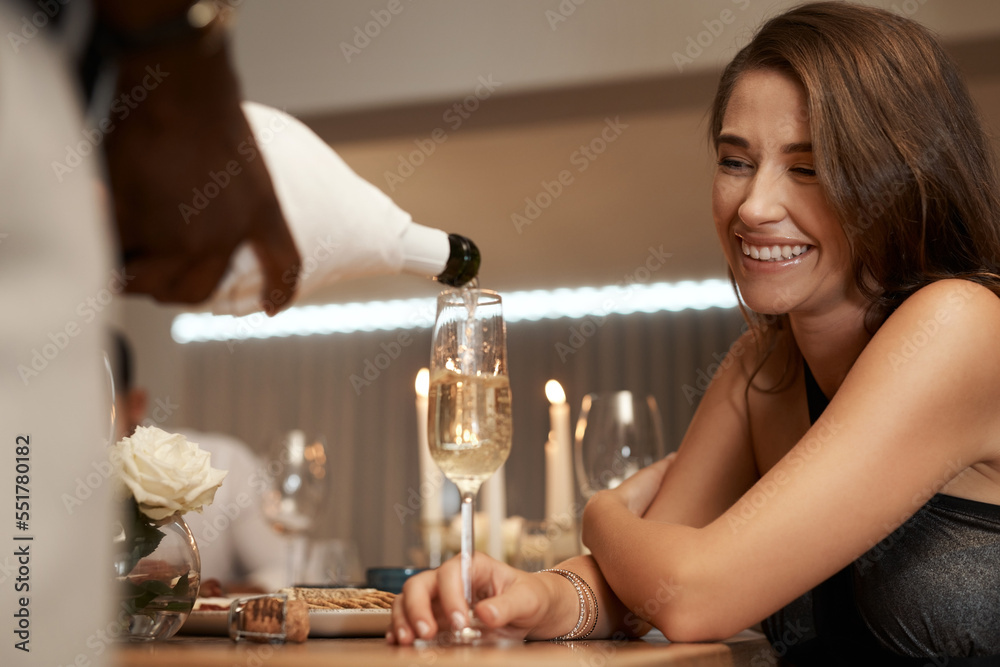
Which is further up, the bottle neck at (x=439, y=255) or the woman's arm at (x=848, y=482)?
the bottle neck at (x=439, y=255)

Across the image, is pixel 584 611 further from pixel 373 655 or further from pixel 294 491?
pixel 294 491

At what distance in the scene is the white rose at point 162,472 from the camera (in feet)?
2.68

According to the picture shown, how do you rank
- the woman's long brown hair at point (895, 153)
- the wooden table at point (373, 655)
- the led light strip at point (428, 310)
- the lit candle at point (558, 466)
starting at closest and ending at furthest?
the wooden table at point (373, 655) < the woman's long brown hair at point (895, 153) < the lit candle at point (558, 466) < the led light strip at point (428, 310)

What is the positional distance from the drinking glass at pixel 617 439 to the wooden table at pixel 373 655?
1052 millimetres

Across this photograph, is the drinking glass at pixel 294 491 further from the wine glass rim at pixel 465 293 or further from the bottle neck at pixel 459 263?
the wine glass rim at pixel 465 293

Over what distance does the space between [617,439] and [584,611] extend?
90 cm

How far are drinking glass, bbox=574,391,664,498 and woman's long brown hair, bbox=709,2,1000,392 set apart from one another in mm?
733

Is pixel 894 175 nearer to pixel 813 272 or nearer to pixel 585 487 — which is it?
pixel 813 272

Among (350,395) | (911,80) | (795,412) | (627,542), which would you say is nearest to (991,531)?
(795,412)

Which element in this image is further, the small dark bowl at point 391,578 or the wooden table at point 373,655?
the small dark bowl at point 391,578

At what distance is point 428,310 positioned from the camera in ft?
26.9

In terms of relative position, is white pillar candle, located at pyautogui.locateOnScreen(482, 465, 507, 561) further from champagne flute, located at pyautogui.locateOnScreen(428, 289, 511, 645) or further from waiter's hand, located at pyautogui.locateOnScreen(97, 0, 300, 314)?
waiter's hand, located at pyautogui.locateOnScreen(97, 0, 300, 314)

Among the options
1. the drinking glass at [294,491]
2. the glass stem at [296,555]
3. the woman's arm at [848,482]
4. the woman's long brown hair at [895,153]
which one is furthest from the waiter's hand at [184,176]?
the glass stem at [296,555]

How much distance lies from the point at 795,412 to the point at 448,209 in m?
4.47
